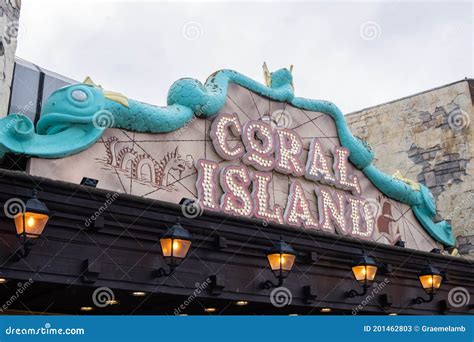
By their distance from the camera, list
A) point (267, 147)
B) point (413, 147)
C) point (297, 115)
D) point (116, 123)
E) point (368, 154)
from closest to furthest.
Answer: point (116, 123) → point (267, 147) → point (297, 115) → point (368, 154) → point (413, 147)

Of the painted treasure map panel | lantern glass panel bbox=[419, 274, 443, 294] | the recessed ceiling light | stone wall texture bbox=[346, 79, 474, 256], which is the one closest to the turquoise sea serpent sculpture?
the painted treasure map panel

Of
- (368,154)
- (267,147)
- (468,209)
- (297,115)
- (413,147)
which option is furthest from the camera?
(413,147)

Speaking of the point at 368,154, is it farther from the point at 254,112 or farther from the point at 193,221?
the point at 193,221

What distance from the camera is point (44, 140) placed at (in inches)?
372

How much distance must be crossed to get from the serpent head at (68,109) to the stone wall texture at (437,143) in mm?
11856

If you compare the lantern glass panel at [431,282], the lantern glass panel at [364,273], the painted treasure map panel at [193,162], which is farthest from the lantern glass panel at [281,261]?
the lantern glass panel at [431,282]

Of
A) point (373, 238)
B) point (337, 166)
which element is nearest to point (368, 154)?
point (337, 166)

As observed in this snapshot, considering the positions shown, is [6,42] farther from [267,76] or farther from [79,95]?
[267,76]

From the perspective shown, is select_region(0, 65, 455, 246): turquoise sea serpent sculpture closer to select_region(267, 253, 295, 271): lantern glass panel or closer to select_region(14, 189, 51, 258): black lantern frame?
select_region(14, 189, 51, 258): black lantern frame

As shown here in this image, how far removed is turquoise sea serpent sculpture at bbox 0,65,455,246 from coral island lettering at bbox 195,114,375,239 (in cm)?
72

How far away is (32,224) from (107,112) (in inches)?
126

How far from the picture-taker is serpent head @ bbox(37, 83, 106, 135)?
31.8 ft

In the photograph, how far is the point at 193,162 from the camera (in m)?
11.3

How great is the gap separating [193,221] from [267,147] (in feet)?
11.7
